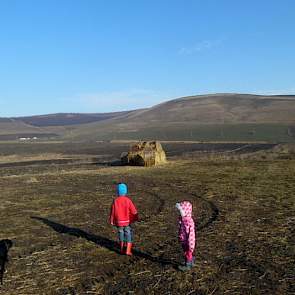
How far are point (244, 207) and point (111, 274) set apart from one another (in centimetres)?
710

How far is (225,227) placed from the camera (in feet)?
42.0

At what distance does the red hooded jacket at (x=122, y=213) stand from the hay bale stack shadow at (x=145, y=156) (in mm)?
18788

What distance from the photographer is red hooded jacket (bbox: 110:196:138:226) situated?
10727mm

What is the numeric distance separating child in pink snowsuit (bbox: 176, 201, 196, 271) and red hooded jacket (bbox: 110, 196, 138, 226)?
1.46 metres

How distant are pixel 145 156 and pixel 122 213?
18939 millimetres


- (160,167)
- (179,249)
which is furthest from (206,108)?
(179,249)

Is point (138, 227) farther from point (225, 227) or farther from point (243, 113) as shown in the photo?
point (243, 113)

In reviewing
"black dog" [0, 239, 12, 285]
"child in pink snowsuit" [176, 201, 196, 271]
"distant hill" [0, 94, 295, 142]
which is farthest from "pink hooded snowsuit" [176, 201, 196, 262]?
"distant hill" [0, 94, 295, 142]

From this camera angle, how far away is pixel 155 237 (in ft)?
39.7

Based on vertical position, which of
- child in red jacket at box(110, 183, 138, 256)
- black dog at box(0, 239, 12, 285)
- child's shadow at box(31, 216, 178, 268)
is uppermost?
child in red jacket at box(110, 183, 138, 256)

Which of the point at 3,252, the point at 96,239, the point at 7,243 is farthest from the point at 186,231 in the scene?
the point at 7,243

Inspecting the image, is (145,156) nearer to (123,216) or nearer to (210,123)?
(123,216)

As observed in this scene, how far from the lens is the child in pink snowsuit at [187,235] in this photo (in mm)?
9398

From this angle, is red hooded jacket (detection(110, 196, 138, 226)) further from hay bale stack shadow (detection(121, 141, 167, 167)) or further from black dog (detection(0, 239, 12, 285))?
hay bale stack shadow (detection(121, 141, 167, 167))
